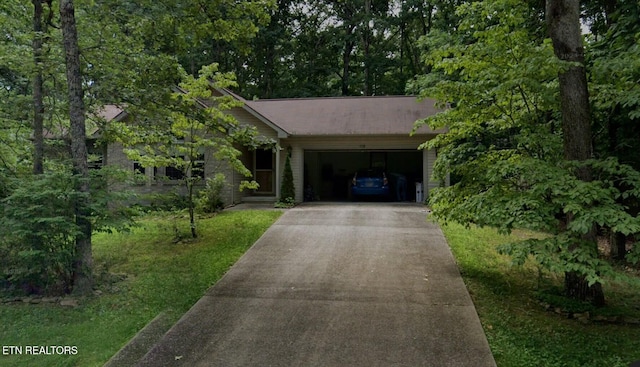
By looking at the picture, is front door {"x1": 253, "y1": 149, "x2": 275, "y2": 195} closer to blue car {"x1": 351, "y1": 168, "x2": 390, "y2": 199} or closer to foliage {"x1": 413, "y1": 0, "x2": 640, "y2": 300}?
blue car {"x1": 351, "y1": 168, "x2": 390, "y2": 199}

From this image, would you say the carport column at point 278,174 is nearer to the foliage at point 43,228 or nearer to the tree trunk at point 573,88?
the foliage at point 43,228

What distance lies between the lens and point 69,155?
721 centimetres

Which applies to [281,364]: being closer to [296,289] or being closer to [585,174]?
[296,289]

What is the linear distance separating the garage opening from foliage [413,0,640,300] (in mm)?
11096

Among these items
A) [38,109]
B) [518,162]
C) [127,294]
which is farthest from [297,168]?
[518,162]

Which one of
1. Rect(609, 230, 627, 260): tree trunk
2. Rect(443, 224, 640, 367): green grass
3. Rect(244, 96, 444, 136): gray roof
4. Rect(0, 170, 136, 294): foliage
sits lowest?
Rect(443, 224, 640, 367): green grass

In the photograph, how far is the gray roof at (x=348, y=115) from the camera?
48.2 feet

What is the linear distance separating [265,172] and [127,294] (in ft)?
33.4

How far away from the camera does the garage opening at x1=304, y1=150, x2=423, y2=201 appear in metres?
18.2

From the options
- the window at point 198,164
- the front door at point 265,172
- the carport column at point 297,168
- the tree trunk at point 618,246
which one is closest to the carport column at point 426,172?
the carport column at point 297,168

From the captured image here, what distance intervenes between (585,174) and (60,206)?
6.95m

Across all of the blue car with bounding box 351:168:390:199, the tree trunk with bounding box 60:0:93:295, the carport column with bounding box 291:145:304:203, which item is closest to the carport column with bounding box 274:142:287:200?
the carport column with bounding box 291:145:304:203

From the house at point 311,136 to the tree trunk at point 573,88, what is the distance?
29.2 ft

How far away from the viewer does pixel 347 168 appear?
2062cm
